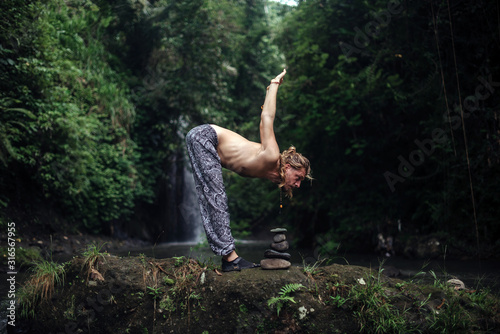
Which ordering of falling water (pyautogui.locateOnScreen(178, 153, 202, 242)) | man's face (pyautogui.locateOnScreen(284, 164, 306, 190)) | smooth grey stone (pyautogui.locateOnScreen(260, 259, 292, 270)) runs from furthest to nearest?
falling water (pyautogui.locateOnScreen(178, 153, 202, 242)), man's face (pyautogui.locateOnScreen(284, 164, 306, 190)), smooth grey stone (pyautogui.locateOnScreen(260, 259, 292, 270))

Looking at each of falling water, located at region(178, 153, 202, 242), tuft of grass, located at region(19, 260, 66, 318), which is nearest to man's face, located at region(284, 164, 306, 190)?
tuft of grass, located at region(19, 260, 66, 318)

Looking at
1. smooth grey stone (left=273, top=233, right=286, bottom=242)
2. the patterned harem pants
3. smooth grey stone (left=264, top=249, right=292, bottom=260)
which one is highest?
the patterned harem pants

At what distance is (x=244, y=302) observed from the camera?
3.89m

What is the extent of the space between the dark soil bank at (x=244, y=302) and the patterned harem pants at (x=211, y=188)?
0.31 m

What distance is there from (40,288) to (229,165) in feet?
7.47

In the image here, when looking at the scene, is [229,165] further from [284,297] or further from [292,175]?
[284,297]

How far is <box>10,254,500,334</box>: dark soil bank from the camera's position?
12.3 ft

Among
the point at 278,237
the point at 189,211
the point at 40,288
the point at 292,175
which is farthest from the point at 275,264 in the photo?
the point at 189,211

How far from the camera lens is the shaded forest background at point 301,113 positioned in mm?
9102

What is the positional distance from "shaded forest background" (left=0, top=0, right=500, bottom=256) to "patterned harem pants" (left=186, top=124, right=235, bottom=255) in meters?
5.65

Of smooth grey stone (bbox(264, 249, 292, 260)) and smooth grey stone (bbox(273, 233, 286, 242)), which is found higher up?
smooth grey stone (bbox(273, 233, 286, 242))

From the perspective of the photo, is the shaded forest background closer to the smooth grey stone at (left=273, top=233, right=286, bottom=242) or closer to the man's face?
the man's face

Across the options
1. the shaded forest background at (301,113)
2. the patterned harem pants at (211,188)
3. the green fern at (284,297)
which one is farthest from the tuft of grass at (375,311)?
the shaded forest background at (301,113)

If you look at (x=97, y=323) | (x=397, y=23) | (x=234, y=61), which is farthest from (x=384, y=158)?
(x=234, y=61)
